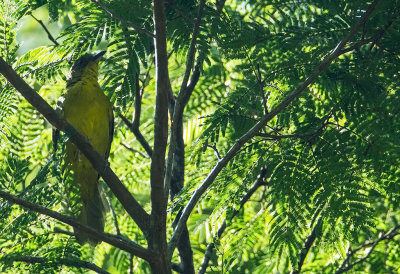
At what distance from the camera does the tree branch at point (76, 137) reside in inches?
110

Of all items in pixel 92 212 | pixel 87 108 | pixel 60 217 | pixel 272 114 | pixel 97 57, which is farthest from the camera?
pixel 97 57

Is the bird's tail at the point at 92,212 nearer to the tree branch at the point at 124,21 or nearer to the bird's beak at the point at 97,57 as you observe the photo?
the bird's beak at the point at 97,57

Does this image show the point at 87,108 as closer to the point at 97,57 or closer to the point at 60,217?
the point at 97,57

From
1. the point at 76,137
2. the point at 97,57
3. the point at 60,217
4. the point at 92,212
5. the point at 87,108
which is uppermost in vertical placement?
the point at 97,57

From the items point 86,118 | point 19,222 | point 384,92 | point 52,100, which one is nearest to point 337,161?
point 384,92

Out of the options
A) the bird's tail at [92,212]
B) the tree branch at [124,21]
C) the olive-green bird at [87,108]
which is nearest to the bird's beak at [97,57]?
the olive-green bird at [87,108]

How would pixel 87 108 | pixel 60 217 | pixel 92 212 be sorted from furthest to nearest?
pixel 87 108
pixel 92 212
pixel 60 217

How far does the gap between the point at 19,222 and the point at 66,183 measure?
0.43m

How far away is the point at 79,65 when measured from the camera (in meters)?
5.14

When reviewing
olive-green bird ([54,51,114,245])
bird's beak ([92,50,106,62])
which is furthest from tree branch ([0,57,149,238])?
bird's beak ([92,50,106,62])

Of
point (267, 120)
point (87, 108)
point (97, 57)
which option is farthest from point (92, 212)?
point (267, 120)

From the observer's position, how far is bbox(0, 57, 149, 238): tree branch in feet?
9.16

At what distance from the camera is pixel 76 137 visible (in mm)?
2973

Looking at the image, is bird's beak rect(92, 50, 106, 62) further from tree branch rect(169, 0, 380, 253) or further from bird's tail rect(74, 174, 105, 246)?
tree branch rect(169, 0, 380, 253)
